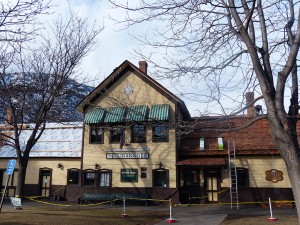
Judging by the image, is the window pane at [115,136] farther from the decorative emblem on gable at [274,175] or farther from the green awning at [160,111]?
the decorative emblem on gable at [274,175]

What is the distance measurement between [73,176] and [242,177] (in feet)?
45.5

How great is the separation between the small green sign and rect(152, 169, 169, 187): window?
1441 millimetres

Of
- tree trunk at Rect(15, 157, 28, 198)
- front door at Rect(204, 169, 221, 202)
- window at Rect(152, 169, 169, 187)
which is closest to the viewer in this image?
tree trunk at Rect(15, 157, 28, 198)

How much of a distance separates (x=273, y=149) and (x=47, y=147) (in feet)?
63.6

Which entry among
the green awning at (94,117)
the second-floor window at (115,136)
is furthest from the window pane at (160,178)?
the green awning at (94,117)

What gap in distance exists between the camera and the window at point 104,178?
89.4 ft

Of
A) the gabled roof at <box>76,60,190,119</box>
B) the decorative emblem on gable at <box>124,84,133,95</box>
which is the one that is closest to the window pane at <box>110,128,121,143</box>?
the gabled roof at <box>76,60,190,119</box>

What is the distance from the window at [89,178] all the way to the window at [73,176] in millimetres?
1574

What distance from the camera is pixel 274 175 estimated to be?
24.8 m

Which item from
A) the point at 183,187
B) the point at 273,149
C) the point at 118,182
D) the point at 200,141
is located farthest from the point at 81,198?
the point at 273,149

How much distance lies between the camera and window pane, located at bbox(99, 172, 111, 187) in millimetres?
27266

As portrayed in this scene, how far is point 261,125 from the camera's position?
88.3 feet

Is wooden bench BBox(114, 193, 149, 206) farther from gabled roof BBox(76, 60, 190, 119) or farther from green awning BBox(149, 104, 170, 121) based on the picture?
gabled roof BBox(76, 60, 190, 119)

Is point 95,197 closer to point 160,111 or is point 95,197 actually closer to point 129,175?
point 129,175
